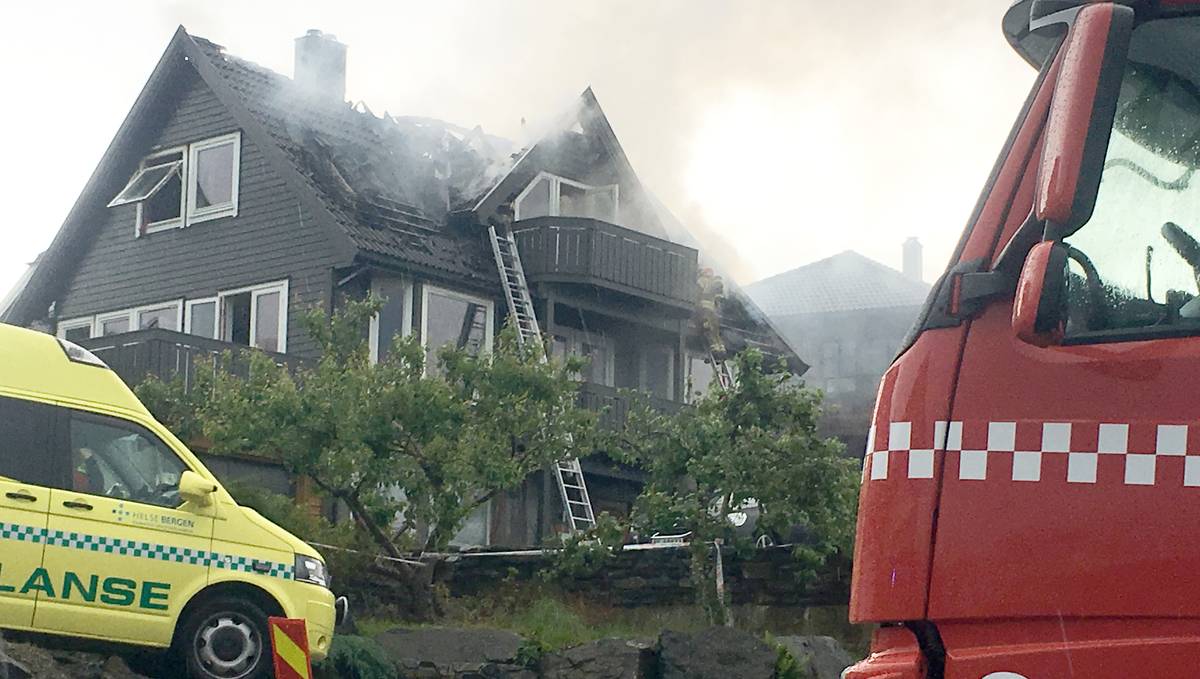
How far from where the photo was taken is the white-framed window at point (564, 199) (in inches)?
1201

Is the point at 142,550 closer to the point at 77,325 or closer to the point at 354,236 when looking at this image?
the point at 354,236

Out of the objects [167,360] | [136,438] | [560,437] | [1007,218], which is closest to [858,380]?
[167,360]

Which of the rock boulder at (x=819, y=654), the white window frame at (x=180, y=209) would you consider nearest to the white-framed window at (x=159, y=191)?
the white window frame at (x=180, y=209)

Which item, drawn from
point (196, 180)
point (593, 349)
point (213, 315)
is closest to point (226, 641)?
point (213, 315)

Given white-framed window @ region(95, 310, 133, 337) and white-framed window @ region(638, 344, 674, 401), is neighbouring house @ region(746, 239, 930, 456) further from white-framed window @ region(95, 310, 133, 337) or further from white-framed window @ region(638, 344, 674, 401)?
white-framed window @ region(95, 310, 133, 337)

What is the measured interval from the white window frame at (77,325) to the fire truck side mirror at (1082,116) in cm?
2768

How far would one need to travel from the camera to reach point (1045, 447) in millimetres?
4047

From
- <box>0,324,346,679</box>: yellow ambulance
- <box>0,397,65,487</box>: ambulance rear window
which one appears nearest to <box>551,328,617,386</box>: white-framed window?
<box>0,324,346,679</box>: yellow ambulance

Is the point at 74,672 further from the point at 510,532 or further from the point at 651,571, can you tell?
the point at 510,532

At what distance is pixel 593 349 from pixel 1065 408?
27.2m

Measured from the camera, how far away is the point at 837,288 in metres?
58.7

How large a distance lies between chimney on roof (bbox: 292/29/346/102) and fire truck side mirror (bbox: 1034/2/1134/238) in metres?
27.9

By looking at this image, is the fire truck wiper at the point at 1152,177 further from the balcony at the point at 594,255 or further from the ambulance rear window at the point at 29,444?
the balcony at the point at 594,255

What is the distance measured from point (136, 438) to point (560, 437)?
8.12 meters
